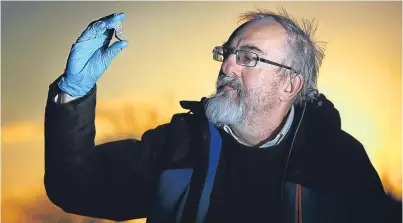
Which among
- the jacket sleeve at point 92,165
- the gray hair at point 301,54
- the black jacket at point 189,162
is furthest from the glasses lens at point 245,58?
the jacket sleeve at point 92,165

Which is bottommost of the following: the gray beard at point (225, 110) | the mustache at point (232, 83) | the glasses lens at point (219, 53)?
the gray beard at point (225, 110)

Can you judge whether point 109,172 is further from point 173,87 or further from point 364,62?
point 364,62

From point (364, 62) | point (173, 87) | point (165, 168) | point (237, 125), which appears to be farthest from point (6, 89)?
point (364, 62)

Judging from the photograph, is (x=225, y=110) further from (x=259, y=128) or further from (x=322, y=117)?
(x=322, y=117)

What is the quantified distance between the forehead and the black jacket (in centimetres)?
22

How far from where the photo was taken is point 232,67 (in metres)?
1.53

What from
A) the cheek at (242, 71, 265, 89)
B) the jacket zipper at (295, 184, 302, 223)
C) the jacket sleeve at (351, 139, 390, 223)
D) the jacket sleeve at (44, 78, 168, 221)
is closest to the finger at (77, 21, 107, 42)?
the jacket sleeve at (44, 78, 168, 221)

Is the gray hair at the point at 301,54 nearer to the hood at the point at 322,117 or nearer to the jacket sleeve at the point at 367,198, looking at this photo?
the hood at the point at 322,117

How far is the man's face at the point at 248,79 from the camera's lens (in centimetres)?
152

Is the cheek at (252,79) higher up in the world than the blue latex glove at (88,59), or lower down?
lower down

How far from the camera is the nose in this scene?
1.53 metres

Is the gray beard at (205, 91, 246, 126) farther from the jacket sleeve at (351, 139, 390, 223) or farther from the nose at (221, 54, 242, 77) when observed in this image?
the jacket sleeve at (351, 139, 390, 223)

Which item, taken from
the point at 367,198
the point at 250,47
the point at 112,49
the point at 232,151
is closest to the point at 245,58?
the point at 250,47

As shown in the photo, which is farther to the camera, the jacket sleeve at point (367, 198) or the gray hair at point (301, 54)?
the gray hair at point (301, 54)
